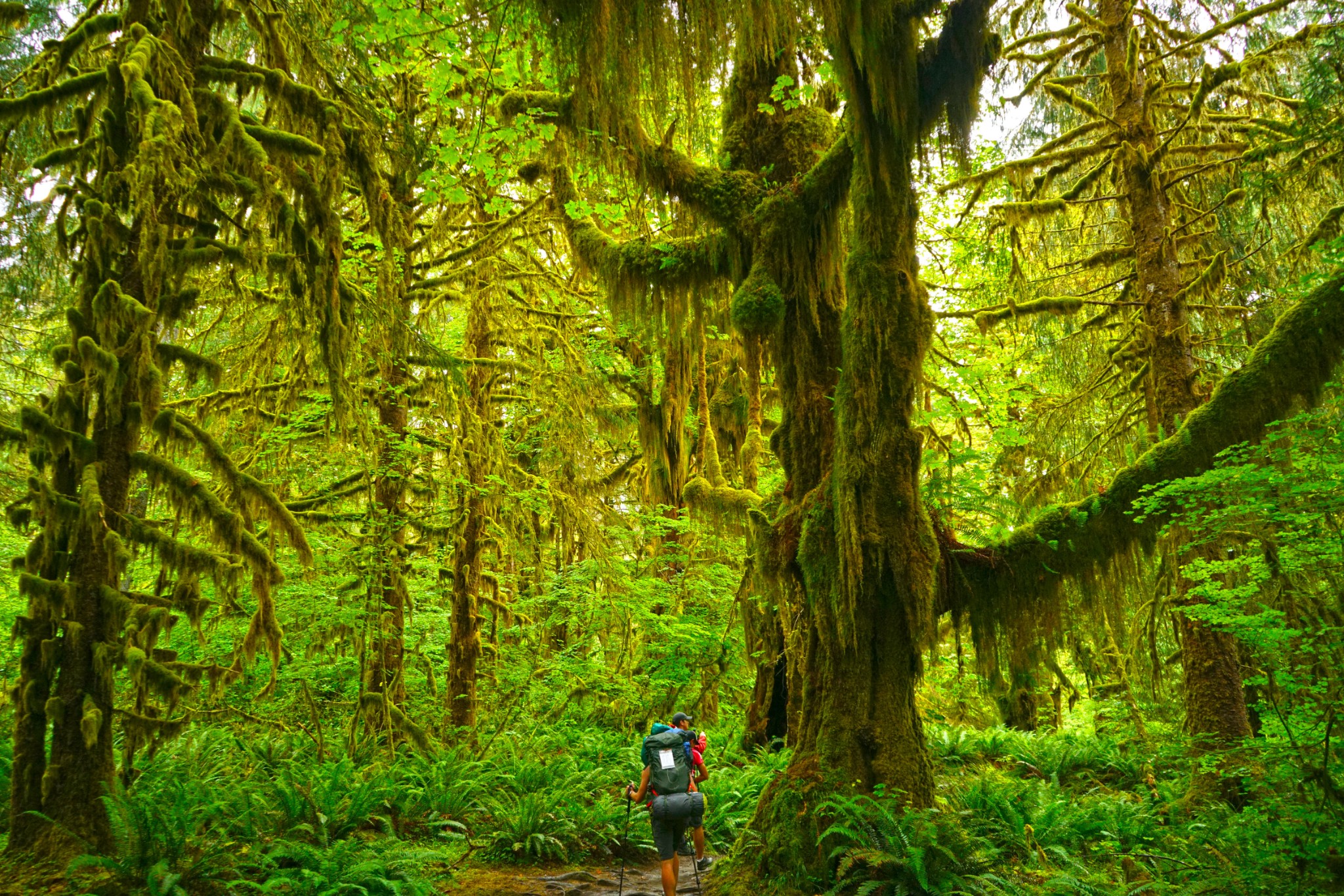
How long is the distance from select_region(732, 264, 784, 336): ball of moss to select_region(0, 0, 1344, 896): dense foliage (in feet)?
0.13

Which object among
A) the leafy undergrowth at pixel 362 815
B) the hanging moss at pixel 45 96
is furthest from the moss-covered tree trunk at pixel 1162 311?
the hanging moss at pixel 45 96

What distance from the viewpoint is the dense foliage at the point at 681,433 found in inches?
212

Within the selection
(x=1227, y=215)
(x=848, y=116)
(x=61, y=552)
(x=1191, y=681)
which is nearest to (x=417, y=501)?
(x=61, y=552)

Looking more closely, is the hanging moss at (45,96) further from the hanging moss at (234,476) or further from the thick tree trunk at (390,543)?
the thick tree trunk at (390,543)

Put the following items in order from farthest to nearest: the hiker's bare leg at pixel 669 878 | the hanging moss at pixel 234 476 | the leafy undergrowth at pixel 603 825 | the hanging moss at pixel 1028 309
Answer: the hanging moss at pixel 1028 309 → the hiker's bare leg at pixel 669 878 → the hanging moss at pixel 234 476 → the leafy undergrowth at pixel 603 825

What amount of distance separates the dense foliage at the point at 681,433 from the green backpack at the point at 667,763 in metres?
0.77

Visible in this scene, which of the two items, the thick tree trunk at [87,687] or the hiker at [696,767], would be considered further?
the hiker at [696,767]

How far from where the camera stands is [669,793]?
6.60m

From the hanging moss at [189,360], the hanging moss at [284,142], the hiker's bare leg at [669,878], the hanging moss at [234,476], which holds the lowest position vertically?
the hiker's bare leg at [669,878]

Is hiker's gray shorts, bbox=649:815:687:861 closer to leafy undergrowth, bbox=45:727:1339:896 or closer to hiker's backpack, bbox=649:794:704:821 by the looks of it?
hiker's backpack, bbox=649:794:704:821

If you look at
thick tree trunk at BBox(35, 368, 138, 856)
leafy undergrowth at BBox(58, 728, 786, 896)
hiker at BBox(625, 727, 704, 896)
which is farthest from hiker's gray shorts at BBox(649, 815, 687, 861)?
thick tree trunk at BBox(35, 368, 138, 856)

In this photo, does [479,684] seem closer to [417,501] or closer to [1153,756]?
[417,501]

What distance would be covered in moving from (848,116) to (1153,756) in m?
9.16

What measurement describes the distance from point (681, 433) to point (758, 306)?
5.93 metres
